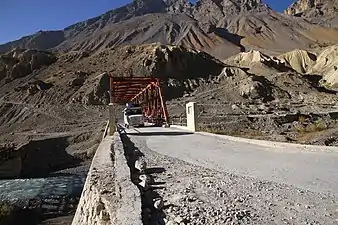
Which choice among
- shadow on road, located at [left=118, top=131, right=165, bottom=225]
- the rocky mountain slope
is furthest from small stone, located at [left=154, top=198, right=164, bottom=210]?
the rocky mountain slope

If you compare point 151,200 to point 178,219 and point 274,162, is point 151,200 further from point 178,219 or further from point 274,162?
point 274,162

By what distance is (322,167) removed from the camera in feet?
30.3

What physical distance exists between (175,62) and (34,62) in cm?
3296

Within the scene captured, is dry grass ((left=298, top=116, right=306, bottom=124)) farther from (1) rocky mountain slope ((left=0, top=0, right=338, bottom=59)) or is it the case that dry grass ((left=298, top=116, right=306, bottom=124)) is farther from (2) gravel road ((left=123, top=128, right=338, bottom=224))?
(1) rocky mountain slope ((left=0, top=0, right=338, bottom=59))

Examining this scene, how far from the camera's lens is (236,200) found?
6.51 m

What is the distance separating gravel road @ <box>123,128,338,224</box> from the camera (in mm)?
5492

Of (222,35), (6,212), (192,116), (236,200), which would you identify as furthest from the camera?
(222,35)

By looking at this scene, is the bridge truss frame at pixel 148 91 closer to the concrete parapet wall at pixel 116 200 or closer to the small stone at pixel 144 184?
the concrete parapet wall at pixel 116 200

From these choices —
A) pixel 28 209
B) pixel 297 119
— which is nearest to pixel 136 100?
pixel 297 119

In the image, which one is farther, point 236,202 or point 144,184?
point 144,184

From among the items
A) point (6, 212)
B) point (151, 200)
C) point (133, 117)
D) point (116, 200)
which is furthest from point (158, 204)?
point (133, 117)

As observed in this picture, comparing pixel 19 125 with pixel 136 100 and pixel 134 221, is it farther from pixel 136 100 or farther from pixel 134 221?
pixel 134 221

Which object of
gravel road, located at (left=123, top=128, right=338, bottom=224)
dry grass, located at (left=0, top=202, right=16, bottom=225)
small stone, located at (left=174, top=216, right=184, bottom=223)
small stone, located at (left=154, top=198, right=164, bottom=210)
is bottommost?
dry grass, located at (left=0, top=202, right=16, bottom=225)

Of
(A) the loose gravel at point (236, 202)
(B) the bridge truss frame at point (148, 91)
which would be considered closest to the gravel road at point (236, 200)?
(A) the loose gravel at point (236, 202)
